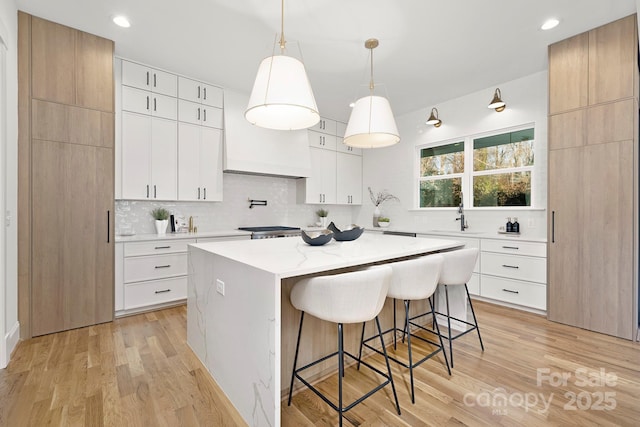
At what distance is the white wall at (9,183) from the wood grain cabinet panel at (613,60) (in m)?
4.87

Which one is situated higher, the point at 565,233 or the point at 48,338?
the point at 565,233

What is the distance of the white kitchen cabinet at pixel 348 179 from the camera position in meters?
5.50

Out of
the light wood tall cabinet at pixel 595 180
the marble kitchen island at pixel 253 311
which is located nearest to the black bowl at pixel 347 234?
the marble kitchen island at pixel 253 311

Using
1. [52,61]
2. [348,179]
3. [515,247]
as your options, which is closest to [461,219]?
[515,247]

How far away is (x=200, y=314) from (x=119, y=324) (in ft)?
4.45

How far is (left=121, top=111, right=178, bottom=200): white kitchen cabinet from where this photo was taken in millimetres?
3275

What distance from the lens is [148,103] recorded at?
11.2 ft

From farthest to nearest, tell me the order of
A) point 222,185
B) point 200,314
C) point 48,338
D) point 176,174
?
point 222,185 < point 176,174 < point 48,338 < point 200,314

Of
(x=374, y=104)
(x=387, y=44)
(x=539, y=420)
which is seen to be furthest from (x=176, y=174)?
(x=539, y=420)

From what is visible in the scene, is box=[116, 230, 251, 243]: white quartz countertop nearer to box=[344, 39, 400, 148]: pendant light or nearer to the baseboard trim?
the baseboard trim

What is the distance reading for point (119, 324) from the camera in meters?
2.90

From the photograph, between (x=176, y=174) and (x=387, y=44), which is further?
(x=176, y=174)

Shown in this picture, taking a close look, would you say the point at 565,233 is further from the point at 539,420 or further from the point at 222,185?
the point at 222,185

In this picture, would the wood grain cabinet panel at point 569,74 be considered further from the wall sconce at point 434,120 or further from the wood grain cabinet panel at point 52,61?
the wood grain cabinet panel at point 52,61
